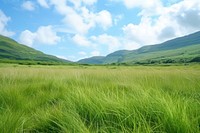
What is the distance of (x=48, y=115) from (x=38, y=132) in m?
0.44

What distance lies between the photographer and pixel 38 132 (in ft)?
8.40

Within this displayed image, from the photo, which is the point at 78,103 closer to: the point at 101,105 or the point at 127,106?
the point at 101,105

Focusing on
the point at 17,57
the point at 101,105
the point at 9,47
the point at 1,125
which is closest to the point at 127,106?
the point at 101,105

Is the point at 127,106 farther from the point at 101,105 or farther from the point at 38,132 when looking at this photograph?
the point at 38,132

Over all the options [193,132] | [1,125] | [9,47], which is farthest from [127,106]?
[9,47]

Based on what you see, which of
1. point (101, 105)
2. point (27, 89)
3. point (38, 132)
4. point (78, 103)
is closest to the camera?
point (38, 132)

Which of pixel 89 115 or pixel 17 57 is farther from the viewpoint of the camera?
pixel 17 57

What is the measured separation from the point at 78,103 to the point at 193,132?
1630 mm

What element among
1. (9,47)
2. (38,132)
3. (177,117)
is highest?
(9,47)

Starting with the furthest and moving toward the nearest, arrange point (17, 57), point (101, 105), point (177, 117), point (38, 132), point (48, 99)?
point (17, 57), point (48, 99), point (101, 105), point (38, 132), point (177, 117)

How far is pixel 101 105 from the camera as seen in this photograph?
2.82m

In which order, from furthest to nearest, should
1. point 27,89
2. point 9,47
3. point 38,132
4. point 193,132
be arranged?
point 9,47 < point 27,89 < point 38,132 < point 193,132

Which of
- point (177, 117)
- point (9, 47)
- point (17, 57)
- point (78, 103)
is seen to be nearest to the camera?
point (177, 117)

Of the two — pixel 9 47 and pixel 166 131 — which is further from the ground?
pixel 9 47
